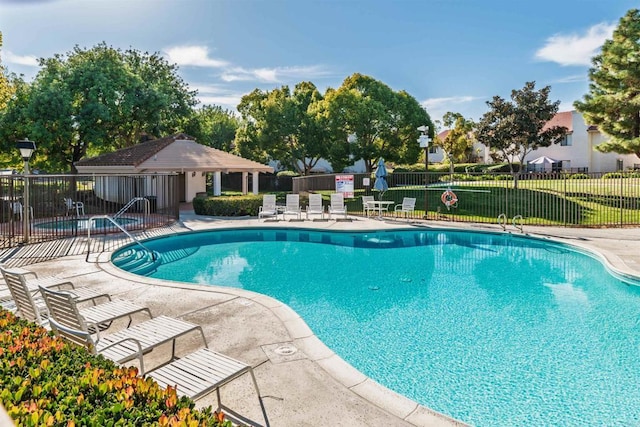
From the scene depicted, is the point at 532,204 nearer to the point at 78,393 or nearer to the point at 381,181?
the point at 381,181

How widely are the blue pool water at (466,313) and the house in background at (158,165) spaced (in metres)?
7.70

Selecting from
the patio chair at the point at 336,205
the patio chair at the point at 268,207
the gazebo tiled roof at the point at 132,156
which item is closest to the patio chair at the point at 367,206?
the patio chair at the point at 336,205

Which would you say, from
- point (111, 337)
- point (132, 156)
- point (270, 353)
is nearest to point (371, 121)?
point (132, 156)

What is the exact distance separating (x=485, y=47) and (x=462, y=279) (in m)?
15.1

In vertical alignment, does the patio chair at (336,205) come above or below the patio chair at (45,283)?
above

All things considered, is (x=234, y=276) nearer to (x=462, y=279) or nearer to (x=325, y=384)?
(x=462, y=279)

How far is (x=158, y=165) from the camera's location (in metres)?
21.5

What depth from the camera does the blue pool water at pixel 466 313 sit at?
5.14 m

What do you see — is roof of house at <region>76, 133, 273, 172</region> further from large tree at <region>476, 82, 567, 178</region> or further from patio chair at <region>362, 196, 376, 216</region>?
large tree at <region>476, 82, 567, 178</region>

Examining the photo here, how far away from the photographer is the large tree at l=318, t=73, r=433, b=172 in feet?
88.4

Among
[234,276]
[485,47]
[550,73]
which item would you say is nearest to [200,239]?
[234,276]

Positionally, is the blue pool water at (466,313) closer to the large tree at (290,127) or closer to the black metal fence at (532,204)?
the black metal fence at (532,204)

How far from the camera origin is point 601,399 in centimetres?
504

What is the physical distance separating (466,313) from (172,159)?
18.5 metres
